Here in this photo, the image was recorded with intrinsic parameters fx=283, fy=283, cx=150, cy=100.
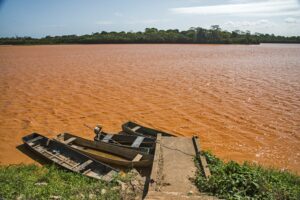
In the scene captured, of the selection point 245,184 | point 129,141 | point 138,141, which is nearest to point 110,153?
point 129,141

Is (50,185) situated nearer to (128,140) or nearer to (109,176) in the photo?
(109,176)

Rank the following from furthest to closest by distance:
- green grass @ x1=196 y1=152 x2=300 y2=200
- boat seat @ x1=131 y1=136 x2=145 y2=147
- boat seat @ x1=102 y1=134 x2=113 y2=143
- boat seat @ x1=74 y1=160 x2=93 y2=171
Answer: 1. boat seat @ x1=102 y1=134 x2=113 y2=143
2. boat seat @ x1=131 y1=136 x2=145 y2=147
3. boat seat @ x1=74 y1=160 x2=93 y2=171
4. green grass @ x1=196 y1=152 x2=300 y2=200

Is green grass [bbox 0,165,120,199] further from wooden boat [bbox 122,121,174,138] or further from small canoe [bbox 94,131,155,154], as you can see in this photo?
wooden boat [bbox 122,121,174,138]

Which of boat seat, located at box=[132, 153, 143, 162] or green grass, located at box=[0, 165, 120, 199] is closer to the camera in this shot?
green grass, located at box=[0, 165, 120, 199]

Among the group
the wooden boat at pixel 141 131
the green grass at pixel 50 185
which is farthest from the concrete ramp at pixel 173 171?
the wooden boat at pixel 141 131

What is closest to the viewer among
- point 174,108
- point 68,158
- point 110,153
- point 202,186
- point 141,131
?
point 202,186

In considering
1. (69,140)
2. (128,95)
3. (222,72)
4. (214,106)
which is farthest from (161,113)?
(222,72)

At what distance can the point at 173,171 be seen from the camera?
6.26 m

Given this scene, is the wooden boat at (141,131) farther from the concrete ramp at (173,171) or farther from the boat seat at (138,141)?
the concrete ramp at (173,171)

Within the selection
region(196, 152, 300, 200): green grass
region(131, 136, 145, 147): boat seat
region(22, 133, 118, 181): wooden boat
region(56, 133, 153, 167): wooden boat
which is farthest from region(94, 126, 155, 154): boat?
region(196, 152, 300, 200): green grass

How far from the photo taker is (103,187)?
5770 millimetres

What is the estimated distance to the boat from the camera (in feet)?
25.9

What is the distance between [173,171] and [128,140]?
2.80 m

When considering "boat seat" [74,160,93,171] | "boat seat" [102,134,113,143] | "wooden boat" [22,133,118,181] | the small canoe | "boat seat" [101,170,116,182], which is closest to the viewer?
"boat seat" [101,170,116,182]
